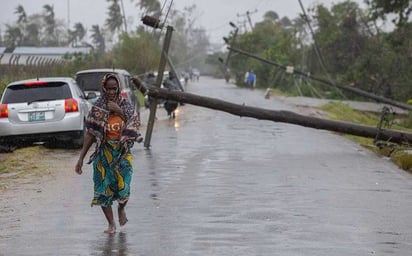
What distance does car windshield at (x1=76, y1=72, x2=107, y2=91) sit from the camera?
25.3 meters

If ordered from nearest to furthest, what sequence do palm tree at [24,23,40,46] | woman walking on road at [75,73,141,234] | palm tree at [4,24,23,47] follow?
woman walking on road at [75,73,141,234]
palm tree at [4,24,23,47]
palm tree at [24,23,40,46]

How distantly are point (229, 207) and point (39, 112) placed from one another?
876cm

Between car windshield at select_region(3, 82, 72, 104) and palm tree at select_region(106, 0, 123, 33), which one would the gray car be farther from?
palm tree at select_region(106, 0, 123, 33)

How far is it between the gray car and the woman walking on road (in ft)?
32.4

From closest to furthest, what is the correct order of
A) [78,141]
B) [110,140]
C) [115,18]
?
1. [110,140]
2. [78,141]
3. [115,18]

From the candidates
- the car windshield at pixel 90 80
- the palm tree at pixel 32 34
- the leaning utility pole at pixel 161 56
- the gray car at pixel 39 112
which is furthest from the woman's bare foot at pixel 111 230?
the palm tree at pixel 32 34

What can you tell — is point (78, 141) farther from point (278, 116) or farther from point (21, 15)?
point (21, 15)

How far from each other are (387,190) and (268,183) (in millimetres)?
1859

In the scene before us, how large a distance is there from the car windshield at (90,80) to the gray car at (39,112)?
18.0 feet

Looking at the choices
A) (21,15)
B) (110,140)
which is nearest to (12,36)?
(21,15)

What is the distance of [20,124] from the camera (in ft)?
62.6

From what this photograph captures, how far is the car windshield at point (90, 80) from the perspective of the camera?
25.3 meters

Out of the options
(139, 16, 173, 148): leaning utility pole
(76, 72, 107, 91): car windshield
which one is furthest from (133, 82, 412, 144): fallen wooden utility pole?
(76, 72, 107, 91): car windshield

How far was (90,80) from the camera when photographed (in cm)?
2538
